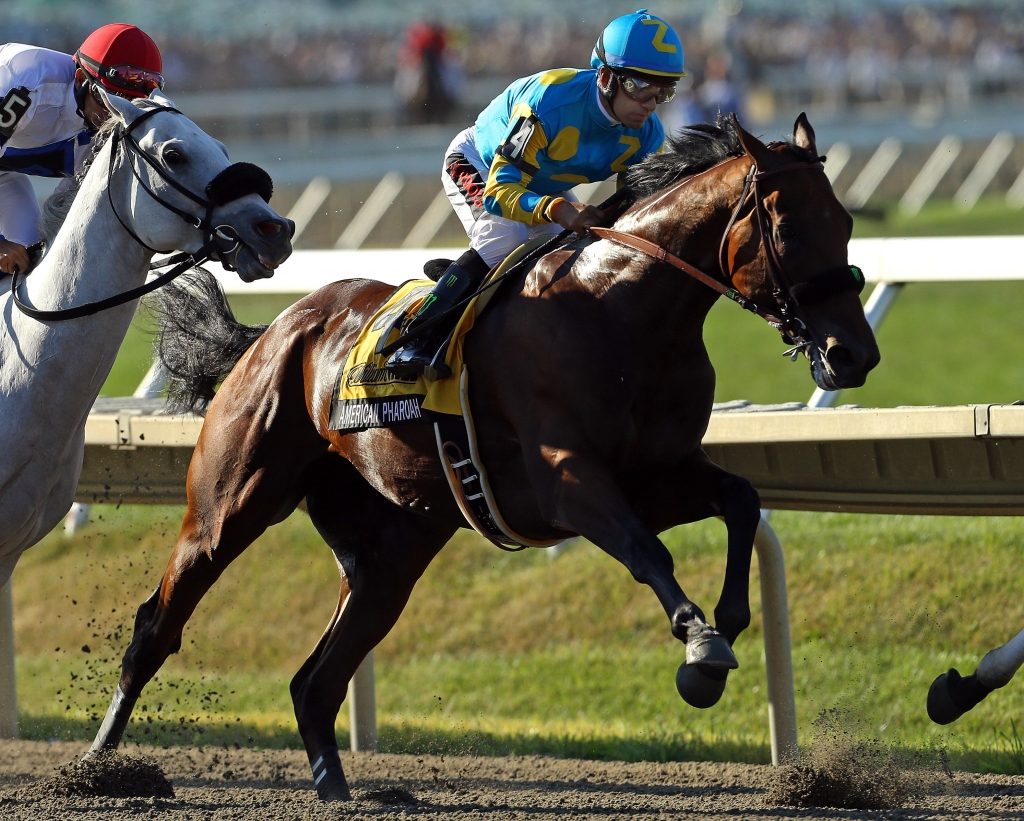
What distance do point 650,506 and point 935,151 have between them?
16648 mm

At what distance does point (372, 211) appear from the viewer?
1630cm

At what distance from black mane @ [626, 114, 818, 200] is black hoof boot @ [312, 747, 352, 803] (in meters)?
1.94

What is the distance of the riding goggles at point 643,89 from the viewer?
4238 mm

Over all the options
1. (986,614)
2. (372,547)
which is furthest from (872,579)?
(372,547)

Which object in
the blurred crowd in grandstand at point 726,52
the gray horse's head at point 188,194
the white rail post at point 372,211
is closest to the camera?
the gray horse's head at point 188,194

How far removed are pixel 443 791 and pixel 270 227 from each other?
1.99 metres

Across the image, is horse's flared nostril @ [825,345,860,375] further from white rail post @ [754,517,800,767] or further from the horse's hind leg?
the horse's hind leg

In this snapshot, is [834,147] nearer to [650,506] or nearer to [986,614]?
[986,614]

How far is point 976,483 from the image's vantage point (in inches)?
188

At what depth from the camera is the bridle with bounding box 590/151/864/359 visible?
12.3 ft

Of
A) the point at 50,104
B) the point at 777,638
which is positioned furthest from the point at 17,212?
the point at 777,638

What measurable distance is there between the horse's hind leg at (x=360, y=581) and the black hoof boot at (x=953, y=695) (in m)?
1.56

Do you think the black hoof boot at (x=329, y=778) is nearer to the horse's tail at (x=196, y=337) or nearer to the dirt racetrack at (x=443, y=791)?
the dirt racetrack at (x=443, y=791)

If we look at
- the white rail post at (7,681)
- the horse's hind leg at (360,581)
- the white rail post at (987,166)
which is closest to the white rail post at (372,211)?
the white rail post at (987,166)
